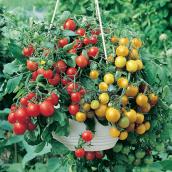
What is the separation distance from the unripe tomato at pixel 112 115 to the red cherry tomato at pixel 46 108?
0.21 m

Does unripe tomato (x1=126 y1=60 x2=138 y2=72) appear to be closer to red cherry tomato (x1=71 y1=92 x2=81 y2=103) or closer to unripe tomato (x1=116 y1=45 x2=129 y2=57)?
unripe tomato (x1=116 y1=45 x2=129 y2=57)

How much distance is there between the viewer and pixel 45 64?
180 cm

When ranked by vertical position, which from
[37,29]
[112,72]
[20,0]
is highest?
[37,29]

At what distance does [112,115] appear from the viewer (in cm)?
173

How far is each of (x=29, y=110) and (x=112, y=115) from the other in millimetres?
288

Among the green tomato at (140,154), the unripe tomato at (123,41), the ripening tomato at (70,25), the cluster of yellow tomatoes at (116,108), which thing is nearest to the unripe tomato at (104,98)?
the cluster of yellow tomatoes at (116,108)

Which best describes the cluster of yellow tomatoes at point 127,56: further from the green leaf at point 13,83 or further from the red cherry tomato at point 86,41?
the green leaf at point 13,83

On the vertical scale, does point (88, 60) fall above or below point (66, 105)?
above

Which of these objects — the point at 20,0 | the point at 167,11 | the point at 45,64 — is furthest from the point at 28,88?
the point at 20,0

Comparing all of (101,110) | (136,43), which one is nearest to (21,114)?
(101,110)

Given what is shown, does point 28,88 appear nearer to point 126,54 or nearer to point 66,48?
point 66,48

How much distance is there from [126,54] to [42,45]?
0.32 m

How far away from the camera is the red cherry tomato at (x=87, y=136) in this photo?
1812mm

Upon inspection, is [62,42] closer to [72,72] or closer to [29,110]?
[72,72]
